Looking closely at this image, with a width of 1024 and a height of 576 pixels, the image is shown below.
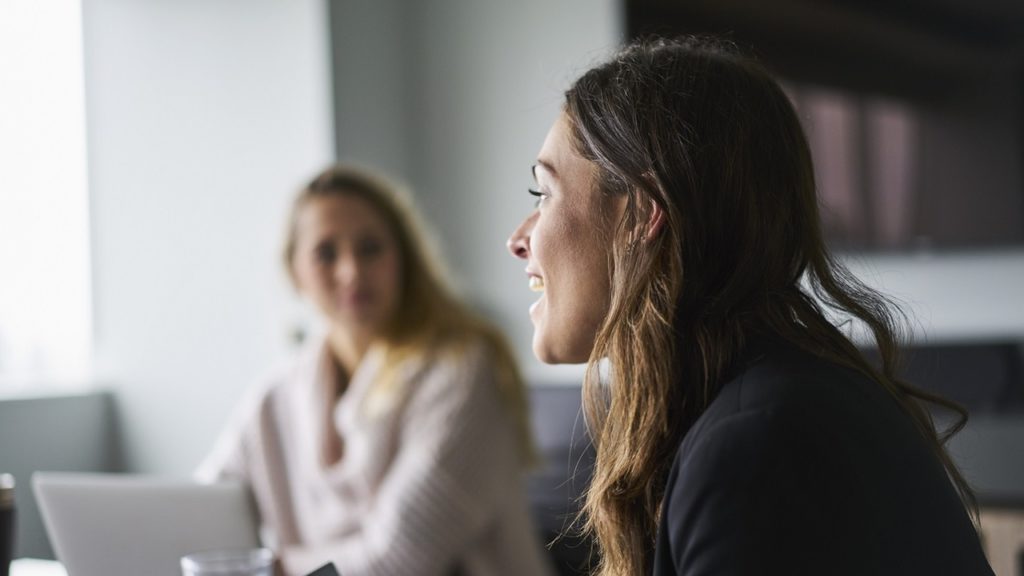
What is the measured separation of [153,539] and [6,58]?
2481 millimetres

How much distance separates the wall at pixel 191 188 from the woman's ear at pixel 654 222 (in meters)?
2.59

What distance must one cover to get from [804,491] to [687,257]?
9.3 inches

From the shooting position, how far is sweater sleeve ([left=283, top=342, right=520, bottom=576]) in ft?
6.51

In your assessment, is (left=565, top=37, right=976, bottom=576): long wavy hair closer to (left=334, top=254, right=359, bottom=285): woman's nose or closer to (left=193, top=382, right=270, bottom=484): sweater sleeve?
(left=334, top=254, right=359, bottom=285): woman's nose

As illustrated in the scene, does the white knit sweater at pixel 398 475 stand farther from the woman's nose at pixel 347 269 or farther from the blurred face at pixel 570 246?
the blurred face at pixel 570 246

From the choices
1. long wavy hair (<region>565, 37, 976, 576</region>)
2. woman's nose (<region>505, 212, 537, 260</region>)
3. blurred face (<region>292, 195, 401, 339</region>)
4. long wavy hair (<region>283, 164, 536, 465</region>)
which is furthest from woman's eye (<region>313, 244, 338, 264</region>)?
long wavy hair (<region>565, 37, 976, 576</region>)

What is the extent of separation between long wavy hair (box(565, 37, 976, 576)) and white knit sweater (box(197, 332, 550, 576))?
105 centimetres

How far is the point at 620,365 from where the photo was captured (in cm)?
94

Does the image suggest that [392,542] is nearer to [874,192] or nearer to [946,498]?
[946,498]

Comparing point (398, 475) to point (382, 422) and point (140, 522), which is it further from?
point (140, 522)

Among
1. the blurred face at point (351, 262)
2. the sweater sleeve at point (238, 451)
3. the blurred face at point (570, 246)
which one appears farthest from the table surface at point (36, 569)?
the blurred face at point (570, 246)

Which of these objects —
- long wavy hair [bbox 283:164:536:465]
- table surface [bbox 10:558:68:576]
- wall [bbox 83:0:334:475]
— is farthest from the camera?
wall [bbox 83:0:334:475]

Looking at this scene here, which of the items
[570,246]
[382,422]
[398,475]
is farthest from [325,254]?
[570,246]

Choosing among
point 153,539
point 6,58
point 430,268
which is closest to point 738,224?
point 153,539
